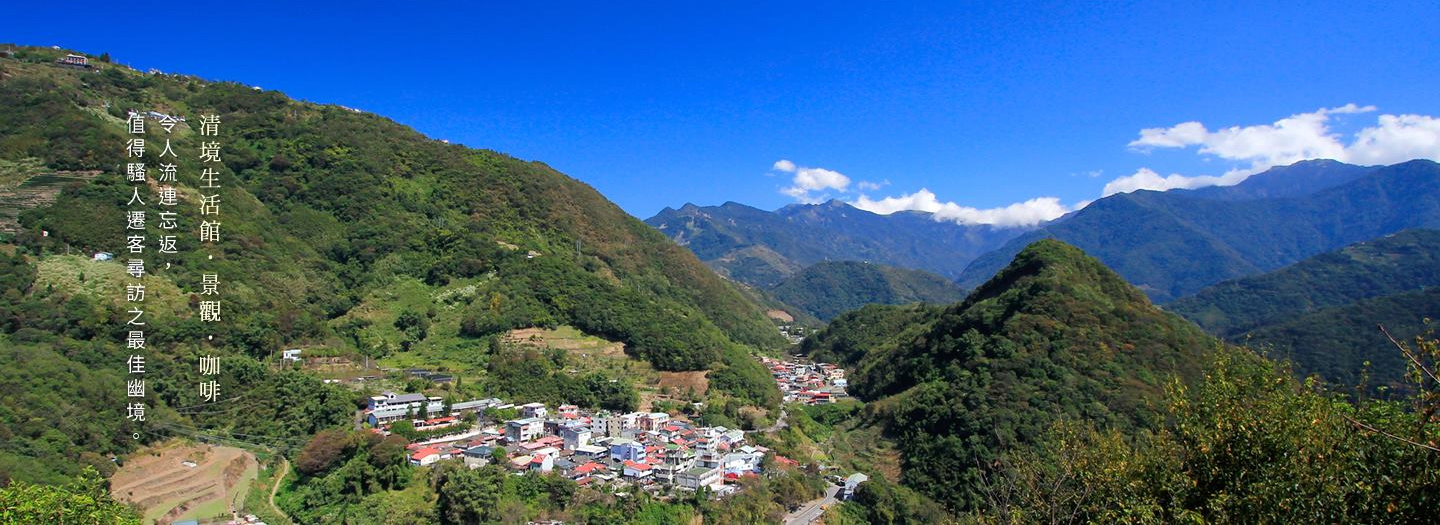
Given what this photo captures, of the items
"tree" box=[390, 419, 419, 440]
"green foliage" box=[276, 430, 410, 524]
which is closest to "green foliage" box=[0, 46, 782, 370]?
"tree" box=[390, 419, 419, 440]

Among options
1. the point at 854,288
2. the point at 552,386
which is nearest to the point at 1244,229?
the point at 854,288

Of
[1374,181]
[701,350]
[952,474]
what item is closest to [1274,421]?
[952,474]

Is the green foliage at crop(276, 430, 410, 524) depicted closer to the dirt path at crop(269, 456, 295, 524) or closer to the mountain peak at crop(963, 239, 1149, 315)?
the dirt path at crop(269, 456, 295, 524)

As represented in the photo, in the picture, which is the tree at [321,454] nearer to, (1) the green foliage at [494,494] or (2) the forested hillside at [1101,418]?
(1) the green foliage at [494,494]

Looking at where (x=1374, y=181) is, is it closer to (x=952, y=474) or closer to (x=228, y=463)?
(x=952, y=474)

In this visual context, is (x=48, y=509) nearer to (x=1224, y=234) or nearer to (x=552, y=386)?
(x=552, y=386)

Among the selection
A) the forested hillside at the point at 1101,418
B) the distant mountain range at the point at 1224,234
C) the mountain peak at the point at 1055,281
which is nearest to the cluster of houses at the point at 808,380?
the forested hillside at the point at 1101,418
